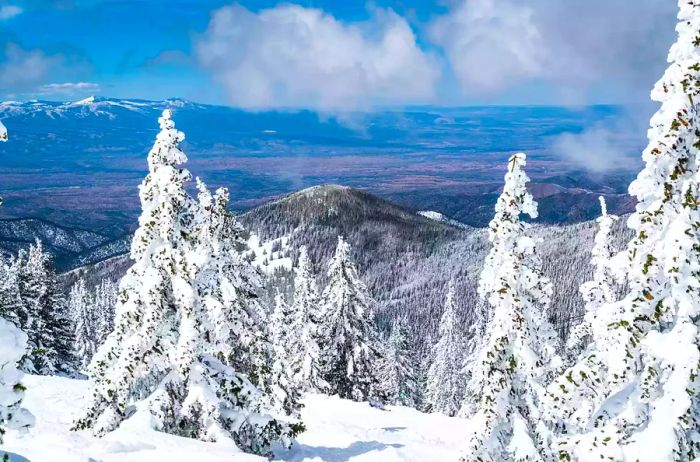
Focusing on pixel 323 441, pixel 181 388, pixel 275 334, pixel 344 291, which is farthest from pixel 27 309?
pixel 181 388

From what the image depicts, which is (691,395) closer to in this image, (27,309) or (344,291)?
(344,291)

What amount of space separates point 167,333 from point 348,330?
76.5 feet

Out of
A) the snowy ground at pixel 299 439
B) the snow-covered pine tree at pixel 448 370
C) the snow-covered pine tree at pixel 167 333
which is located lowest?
the snow-covered pine tree at pixel 448 370

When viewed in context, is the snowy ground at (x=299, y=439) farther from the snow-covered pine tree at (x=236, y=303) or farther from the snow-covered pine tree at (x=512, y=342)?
the snow-covered pine tree at (x=512, y=342)

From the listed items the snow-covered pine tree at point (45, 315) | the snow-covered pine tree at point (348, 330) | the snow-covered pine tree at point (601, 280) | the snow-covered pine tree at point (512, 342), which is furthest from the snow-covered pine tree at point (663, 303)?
the snow-covered pine tree at point (45, 315)

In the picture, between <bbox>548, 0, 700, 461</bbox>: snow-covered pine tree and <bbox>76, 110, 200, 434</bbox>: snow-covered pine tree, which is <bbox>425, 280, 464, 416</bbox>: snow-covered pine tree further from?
<bbox>548, 0, 700, 461</bbox>: snow-covered pine tree

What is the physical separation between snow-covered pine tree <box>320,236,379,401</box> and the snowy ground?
4.59 m

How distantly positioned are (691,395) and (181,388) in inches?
469

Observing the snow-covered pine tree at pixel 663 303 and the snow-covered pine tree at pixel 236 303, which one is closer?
the snow-covered pine tree at pixel 663 303

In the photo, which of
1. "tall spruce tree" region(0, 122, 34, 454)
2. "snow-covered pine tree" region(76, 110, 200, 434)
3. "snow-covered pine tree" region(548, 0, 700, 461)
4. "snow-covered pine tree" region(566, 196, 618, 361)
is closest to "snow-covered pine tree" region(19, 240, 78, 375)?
"snow-covered pine tree" region(76, 110, 200, 434)

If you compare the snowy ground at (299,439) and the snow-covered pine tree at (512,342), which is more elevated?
the snow-covered pine tree at (512,342)

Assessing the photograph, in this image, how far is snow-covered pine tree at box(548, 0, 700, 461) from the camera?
8.59m

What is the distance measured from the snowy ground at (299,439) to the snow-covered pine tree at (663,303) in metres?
8.86

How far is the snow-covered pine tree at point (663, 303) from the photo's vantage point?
859cm
